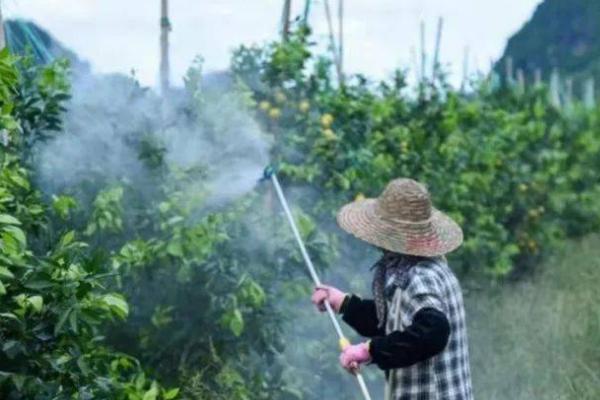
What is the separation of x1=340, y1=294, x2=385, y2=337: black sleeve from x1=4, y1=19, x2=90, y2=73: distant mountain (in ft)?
7.69

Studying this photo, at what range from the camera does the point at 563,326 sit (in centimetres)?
748

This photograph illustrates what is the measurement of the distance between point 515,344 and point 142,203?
9.42 feet

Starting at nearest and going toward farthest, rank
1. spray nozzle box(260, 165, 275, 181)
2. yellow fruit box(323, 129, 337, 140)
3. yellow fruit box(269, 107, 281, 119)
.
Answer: spray nozzle box(260, 165, 275, 181) → yellow fruit box(269, 107, 281, 119) → yellow fruit box(323, 129, 337, 140)

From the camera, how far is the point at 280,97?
6309 millimetres

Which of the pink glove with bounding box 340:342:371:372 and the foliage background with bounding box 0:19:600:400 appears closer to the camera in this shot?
the foliage background with bounding box 0:19:600:400

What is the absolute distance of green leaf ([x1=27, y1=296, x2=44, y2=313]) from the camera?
3207mm

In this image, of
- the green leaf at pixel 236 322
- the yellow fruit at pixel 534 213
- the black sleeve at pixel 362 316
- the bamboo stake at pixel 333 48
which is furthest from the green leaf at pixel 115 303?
the yellow fruit at pixel 534 213

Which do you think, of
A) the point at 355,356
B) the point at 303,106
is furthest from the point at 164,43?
the point at 355,356

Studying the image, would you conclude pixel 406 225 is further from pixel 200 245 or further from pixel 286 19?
pixel 286 19

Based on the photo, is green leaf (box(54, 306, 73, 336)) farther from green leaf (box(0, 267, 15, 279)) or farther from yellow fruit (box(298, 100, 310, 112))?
yellow fruit (box(298, 100, 310, 112))

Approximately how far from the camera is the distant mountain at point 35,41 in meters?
6.11

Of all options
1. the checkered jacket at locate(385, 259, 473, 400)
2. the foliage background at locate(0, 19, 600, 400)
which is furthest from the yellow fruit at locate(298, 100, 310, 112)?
the checkered jacket at locate(385, 259, 473, 400)

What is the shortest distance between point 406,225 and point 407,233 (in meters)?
0.03

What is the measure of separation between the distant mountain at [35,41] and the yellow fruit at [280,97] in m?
1.05
